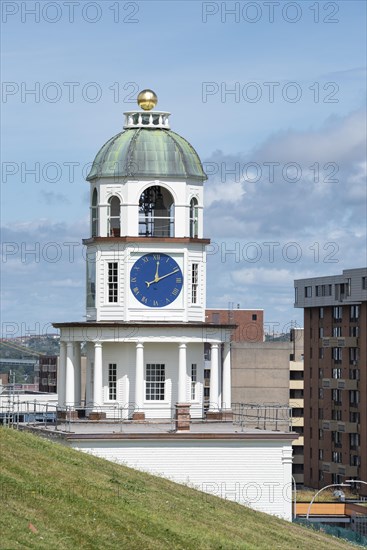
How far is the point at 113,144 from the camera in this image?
210 feet

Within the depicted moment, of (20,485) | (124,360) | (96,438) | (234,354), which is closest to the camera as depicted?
(20,485)

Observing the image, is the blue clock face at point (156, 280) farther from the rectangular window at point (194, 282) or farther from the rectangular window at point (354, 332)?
the rectangular window at point (354, 332)

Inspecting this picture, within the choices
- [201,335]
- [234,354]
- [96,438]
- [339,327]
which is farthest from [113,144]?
[234,354]

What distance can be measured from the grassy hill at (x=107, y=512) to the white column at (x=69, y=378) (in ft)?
36.6

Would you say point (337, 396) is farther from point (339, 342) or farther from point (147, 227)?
point (147, 227)

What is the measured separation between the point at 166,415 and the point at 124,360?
2.72 metres

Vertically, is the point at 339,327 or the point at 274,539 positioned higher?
the point at 339,327

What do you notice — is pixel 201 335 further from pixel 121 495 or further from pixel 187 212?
pixel 121 495

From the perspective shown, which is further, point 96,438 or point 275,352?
point 275,352

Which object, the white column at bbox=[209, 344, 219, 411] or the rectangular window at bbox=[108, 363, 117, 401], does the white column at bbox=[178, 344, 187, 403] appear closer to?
the white column at bbox=[209, 344, 219, 411]

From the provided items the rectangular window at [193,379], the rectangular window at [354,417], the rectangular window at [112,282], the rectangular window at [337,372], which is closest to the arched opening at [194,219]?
the rectangular window at [112,282]

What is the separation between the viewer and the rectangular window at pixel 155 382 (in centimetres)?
6291

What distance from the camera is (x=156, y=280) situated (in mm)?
63031

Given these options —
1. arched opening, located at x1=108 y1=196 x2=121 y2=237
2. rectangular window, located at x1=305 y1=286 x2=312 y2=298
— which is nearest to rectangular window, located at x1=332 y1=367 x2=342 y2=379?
rectangular window, located at x1=305 y1=286 x2=312 y2=298
